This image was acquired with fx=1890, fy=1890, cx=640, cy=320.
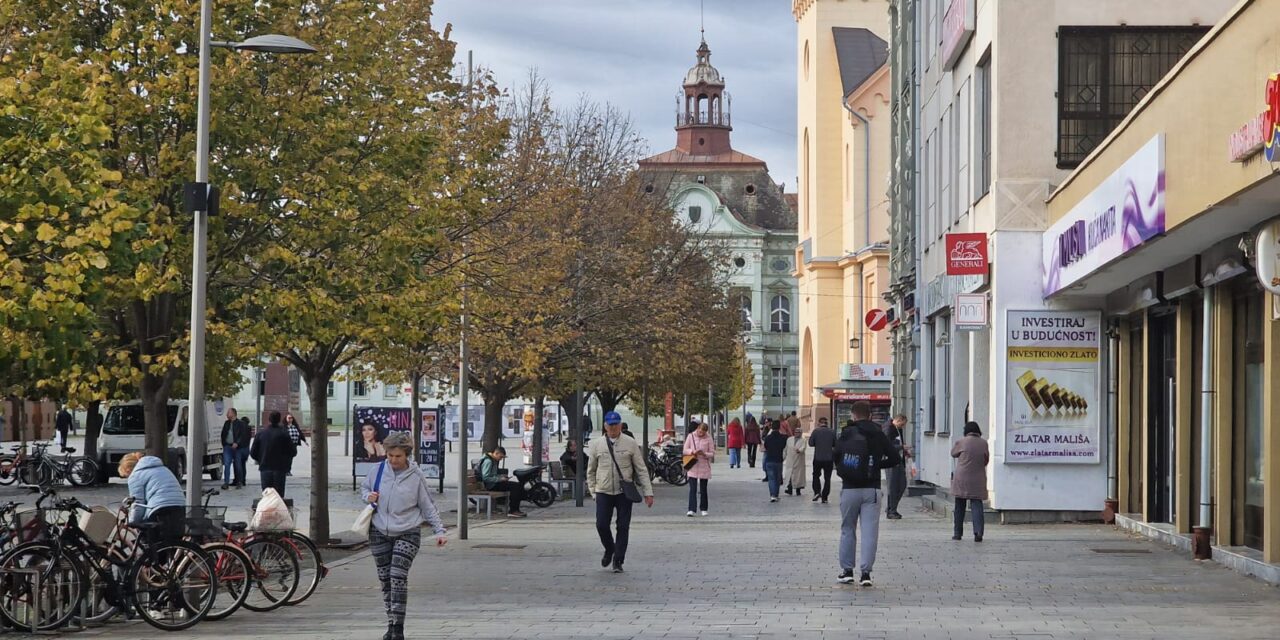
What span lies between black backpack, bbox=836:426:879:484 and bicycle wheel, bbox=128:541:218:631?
594cm

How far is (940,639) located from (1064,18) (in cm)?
1538

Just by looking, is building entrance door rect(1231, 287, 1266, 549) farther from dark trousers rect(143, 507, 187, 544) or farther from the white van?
the white van

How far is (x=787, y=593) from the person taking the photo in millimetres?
16359

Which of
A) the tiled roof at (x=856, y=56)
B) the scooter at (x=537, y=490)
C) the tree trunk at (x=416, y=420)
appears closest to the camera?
the scooter at (x=537, y=490)

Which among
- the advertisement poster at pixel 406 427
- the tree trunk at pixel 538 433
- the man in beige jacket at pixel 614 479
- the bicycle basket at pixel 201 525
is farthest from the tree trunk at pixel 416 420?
the bicycle basket at pixel 201 525

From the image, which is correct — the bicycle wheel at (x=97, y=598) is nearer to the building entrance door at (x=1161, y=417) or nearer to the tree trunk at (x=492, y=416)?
the building entrance door at (x=1161, y=417)

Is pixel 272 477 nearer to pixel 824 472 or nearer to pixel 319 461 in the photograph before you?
pixel 319 461

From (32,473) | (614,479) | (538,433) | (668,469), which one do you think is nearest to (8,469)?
(32,473)

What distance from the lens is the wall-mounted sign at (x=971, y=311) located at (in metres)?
27.3

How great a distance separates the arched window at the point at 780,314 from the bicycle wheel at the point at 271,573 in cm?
10093

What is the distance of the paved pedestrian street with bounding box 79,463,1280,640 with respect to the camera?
13445 mm

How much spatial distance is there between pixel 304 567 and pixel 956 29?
1828 centimetres

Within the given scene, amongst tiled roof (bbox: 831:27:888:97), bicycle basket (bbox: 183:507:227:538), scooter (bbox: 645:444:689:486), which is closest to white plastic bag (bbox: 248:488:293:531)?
bicycle basket (bbox: 183:507:227:538)

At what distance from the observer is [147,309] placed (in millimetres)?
19781
